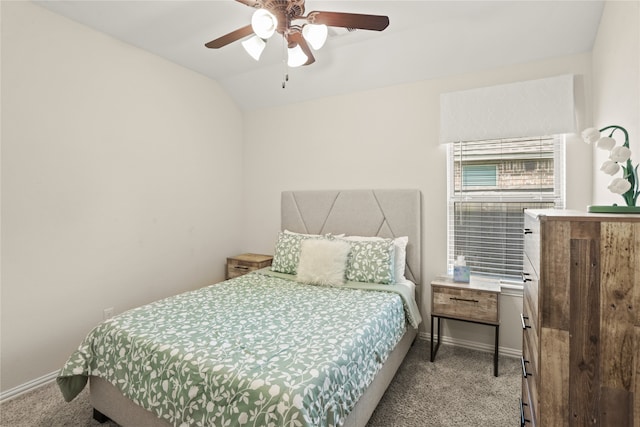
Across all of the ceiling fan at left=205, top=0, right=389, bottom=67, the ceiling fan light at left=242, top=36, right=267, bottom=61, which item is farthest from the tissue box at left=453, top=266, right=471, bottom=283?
the ceiling fan light at left=242, top=36, right=267, bottom=61

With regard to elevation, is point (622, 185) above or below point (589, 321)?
above

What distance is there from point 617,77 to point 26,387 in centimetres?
425

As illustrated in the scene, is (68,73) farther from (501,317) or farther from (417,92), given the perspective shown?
(501,317)

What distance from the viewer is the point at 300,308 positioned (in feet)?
7.38

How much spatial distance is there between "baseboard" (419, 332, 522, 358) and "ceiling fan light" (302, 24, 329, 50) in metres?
2.68

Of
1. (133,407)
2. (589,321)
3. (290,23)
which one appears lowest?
(133,407)

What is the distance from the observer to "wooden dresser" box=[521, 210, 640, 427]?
96 centimetres

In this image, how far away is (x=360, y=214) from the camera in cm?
334

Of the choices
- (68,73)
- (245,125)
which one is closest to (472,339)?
(245,125)

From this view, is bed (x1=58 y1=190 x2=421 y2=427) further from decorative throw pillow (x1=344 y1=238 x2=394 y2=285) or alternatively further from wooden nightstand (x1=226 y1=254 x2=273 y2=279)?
wooden nightstand (x1=226 y1=254 x2=273 y2=279)

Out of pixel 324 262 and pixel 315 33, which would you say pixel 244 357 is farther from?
pixel 315 33

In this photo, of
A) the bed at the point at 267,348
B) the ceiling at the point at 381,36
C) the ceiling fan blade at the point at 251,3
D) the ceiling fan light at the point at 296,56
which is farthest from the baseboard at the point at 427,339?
the ceiling fan blade at the point at 251,3

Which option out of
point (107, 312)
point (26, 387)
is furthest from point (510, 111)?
point (26, 387)

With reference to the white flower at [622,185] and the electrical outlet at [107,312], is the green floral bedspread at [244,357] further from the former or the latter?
the white flower at [622,185]
